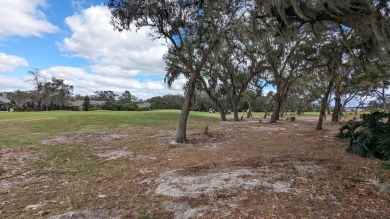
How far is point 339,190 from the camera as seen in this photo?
15.5 feet

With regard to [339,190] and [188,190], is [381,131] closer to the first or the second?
[339,190]

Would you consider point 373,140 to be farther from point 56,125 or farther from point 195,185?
point 56,125

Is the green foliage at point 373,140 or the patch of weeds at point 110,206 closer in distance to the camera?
the patch of weeds at point 110,206

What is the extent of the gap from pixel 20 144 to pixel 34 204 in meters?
7.65

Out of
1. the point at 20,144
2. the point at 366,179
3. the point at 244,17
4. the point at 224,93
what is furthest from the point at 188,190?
the point at 224,93

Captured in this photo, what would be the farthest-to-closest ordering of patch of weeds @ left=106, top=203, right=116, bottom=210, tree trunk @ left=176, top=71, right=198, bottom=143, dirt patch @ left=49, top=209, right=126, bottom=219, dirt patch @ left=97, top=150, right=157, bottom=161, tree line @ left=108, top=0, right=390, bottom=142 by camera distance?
tree trunk @ left=176, top=71, right=198, bottom=143 < dirt patch @ left=97, top=150, right=157, bottom=161 < tree line @ left=108, top=0, right=390, bottom=142 < patch of weeds @ left=106, top=203, right=116, bottom=210 < dirt patch @ left=49, top=209, right=126, bottom=219

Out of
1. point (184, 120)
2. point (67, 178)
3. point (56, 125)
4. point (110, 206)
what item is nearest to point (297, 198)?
point (110, 206)

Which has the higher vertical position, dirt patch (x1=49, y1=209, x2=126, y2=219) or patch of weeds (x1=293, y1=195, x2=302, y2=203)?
A: patch of weeds (x1=293, y1=195, x2=302, y2=203)

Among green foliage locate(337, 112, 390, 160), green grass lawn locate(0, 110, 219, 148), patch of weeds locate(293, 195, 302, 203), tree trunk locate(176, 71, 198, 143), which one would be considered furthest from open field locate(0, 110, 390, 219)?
green grass lawn locate(0, 110, 219, 148)

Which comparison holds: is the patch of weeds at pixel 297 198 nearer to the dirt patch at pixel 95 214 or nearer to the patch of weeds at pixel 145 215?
the patch of weeds at pixel 145 215

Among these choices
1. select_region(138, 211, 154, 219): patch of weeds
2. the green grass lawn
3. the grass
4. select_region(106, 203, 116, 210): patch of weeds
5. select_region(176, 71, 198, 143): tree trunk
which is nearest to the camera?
select_region(138, 211, 154, 219): patch of weeds

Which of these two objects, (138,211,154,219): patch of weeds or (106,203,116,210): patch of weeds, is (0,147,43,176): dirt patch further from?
(138,211,154,219): patch of weeds

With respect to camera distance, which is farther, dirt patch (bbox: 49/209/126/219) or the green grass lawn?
the green grass lawn

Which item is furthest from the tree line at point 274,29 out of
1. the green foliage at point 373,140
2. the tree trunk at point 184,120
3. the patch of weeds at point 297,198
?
the patch of weeds at point 297,198
